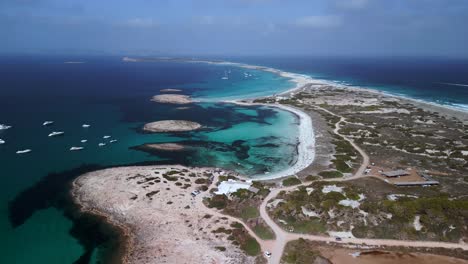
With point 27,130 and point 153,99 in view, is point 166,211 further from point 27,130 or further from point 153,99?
A: point 153,99

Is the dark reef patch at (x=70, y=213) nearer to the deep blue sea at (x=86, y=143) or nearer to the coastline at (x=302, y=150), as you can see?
the deep blue sea at (x=86, y=143)

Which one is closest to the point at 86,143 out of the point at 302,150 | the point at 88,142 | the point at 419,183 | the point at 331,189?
the point at 88,142

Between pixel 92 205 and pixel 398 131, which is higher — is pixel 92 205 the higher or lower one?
the lower one

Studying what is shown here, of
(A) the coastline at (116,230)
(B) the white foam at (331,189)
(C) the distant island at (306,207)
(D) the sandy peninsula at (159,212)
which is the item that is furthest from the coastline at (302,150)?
(A) the coastline at (116,230)

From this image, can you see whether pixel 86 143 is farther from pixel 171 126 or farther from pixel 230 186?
pixel 230 186

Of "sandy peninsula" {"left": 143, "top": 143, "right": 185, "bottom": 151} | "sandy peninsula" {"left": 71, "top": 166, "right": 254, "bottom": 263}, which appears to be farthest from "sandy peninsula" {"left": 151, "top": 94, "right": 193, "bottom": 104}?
"sandy peninsula" {"left": 71, "top": 166, "right": 254, "bottom": 263}

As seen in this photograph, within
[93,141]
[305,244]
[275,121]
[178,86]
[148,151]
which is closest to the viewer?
[305,244]

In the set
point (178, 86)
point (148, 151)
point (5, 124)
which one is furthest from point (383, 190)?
point (178, 86)
